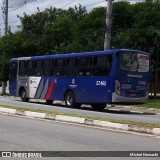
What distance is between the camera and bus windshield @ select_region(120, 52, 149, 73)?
22.5 m

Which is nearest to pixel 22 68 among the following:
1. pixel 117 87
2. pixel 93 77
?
pixel 93 77

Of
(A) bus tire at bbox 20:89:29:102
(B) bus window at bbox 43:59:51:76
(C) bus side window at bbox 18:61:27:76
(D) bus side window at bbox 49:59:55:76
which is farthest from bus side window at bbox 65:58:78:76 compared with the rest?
(A) bus tire at bbox 20:89:29:102

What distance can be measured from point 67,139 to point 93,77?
12423 millimetres

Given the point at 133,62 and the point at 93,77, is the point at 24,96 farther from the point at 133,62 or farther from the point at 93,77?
the point at 133,62

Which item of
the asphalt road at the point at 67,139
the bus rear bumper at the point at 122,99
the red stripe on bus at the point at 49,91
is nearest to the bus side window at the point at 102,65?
the bus rear bumper at the point at 122,99

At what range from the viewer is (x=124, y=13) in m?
49.8

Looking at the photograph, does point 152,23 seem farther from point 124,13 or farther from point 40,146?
point 40,146

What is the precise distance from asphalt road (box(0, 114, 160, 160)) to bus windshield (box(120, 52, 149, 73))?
8423mm

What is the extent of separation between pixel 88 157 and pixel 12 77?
23673 millimetres

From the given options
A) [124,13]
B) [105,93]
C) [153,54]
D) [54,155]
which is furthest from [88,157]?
[124,13]

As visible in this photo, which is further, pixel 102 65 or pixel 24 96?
pixel 24 96

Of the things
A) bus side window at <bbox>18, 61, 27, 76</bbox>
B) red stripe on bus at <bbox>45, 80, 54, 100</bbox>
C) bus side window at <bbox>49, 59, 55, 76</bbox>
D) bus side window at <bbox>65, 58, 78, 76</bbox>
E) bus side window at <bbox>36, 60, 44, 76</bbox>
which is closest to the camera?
bus side window at <bbox>65, 58, 78, 76</bbox>

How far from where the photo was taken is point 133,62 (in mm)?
22859

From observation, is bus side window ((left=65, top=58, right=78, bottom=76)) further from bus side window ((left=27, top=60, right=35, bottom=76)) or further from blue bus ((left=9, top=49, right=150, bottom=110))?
bus side window ((left=27, top=60, right=35, bottom=76))
